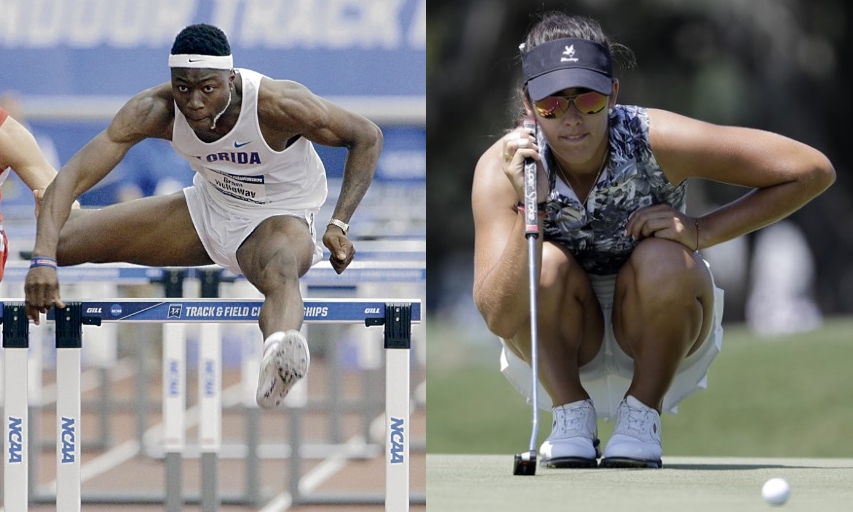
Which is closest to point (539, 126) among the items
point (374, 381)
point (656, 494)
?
point (656, 494)

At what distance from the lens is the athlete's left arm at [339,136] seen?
4.86 m

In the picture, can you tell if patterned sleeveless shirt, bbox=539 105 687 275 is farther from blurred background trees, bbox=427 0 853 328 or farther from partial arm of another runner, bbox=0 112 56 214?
blurred background trees, bbox=427 0 853 328

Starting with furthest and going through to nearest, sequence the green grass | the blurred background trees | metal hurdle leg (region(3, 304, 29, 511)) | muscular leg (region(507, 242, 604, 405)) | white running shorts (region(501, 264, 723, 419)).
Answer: the blurred background trees → the green grass → white running shorts (region(501, 264, 723, 419)) → muscular leg (region(507, 242, 604, 405)) → metal hurdle leg (region(3, 304, 29, 511))

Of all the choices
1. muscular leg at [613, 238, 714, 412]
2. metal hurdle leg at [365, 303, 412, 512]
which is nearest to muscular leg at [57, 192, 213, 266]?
metal hurdle leg at [365, 303, 412, 512]

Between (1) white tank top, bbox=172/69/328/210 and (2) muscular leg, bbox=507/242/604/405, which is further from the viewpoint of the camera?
(2) muscular leg, bbox=507/242/604/405

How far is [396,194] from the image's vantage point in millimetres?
4984

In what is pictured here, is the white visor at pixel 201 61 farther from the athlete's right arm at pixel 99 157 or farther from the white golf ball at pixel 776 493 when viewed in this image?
the white golf ball at pixel 776 493

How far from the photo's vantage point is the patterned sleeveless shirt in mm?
4871

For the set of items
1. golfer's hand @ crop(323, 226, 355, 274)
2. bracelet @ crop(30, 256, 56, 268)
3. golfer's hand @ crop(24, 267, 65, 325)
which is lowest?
golfer's hand @ crop(24, 267, 65, 325)

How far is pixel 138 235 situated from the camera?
4.99m

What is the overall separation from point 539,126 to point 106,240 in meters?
1.43

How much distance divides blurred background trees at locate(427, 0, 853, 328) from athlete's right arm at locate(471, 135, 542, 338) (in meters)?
15.2

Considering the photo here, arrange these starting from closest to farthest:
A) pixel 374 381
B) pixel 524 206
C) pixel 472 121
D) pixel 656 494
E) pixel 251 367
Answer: pixel 656 494 → pixel 524 206 → pixel 251 367 → pixel 374 381 → pixel 472 121

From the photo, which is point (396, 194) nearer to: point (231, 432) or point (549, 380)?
point (549, 380)
